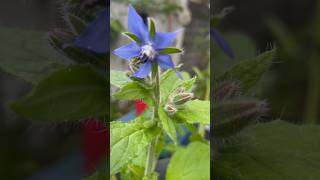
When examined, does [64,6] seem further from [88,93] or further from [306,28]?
[306,28]

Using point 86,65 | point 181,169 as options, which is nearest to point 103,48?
point 86,65

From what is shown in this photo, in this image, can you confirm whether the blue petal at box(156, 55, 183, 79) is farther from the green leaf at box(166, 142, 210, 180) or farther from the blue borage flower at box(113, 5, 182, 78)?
the green leaf at box(166, 142, 210, 180)

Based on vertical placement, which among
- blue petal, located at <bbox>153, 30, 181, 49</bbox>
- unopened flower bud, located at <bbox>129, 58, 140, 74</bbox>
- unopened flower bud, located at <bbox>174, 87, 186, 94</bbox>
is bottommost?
unopened flower bud, located at <bbox>174, 87, 186, 94</bbox>

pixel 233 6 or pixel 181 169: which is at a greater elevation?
pixel 233 6

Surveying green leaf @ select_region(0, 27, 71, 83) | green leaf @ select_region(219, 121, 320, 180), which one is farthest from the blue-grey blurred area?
green leaf @ select_region(219, 121, 320, 180)

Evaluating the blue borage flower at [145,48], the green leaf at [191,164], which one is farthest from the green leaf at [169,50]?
the green leaf at [191,164]

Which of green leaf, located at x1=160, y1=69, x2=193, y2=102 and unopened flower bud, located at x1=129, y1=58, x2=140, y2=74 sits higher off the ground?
unopened flower bud, located at x1=129, y1=58, x2=140, y2=74

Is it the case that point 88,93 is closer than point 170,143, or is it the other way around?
point 88,93
